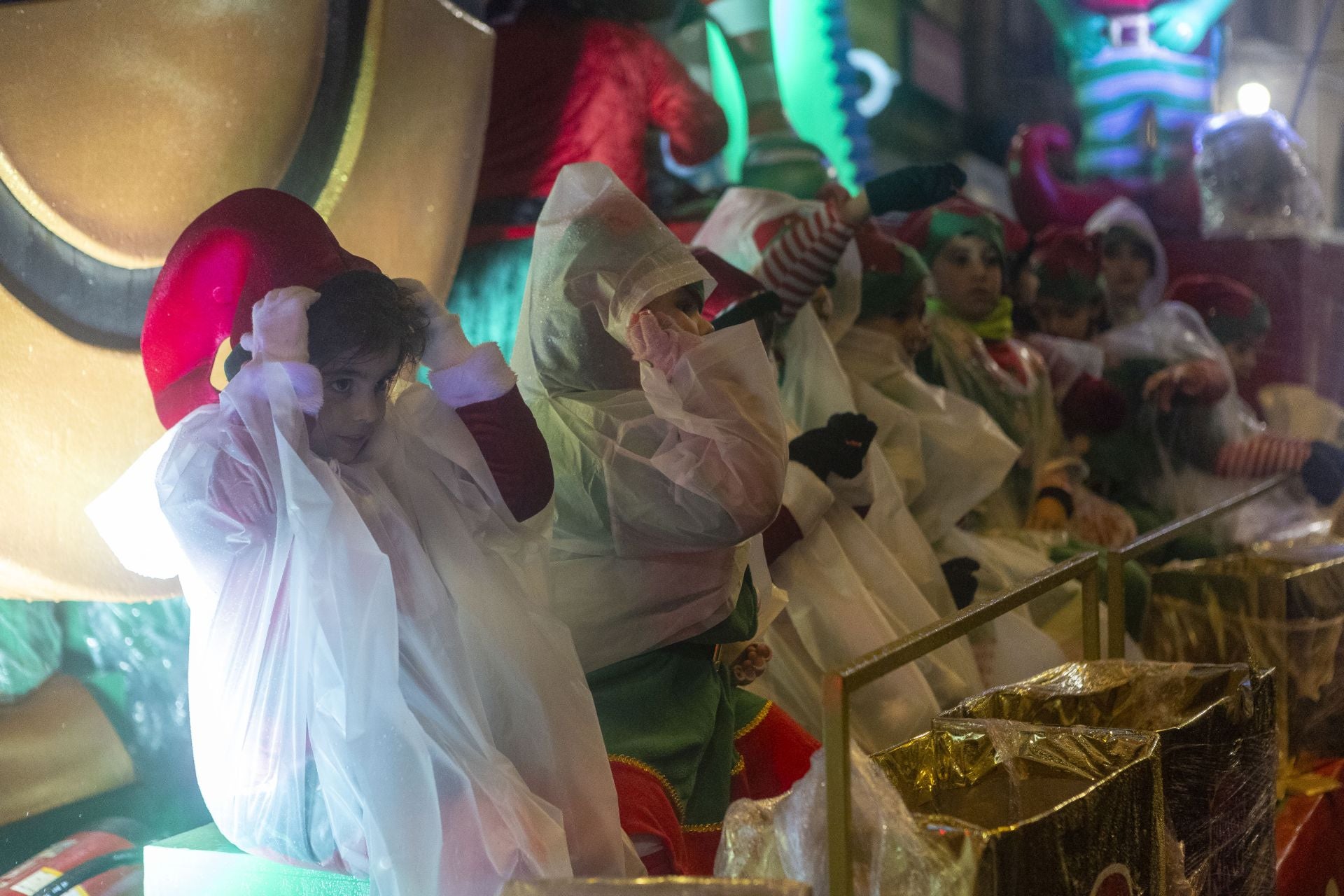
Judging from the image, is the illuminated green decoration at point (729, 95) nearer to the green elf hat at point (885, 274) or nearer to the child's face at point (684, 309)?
the green elf hat at point (885, 274)

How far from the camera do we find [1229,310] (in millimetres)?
3305

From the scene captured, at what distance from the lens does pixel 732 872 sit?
45.2 inches

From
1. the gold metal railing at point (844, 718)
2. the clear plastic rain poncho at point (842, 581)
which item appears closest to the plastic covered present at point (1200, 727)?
the gold metal railing at point (844, 718)

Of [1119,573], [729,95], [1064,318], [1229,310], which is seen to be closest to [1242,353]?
[1229,310]

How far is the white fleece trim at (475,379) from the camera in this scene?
53.2 inches

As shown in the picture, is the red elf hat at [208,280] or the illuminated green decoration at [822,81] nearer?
the red elf hat at [208,280]

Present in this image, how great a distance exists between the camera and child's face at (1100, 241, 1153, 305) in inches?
134

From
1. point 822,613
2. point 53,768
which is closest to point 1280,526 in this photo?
point 822,613

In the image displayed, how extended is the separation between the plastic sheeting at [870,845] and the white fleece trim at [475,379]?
48cm

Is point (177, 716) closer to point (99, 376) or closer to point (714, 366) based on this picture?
point (99, 376)

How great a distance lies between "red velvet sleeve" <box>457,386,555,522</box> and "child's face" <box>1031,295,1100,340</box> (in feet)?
6.90

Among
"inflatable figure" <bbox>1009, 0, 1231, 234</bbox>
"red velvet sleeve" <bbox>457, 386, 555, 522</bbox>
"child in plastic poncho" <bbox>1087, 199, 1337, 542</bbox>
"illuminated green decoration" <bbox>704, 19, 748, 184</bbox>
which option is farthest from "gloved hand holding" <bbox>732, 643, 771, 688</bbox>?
"inflatable figure" <bbox>1009, 0, 1231, 234</bbox>

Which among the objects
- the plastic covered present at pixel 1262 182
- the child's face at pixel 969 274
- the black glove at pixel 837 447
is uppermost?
the black glove at pixel 837 447

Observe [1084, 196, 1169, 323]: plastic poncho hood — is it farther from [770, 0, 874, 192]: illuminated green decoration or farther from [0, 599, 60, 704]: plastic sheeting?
[0, 599, 60, 704]: plastic sheeting
